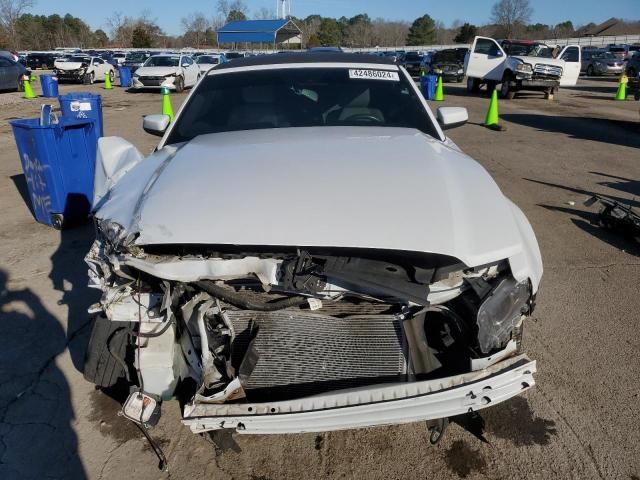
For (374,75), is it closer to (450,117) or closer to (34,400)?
(450,117)

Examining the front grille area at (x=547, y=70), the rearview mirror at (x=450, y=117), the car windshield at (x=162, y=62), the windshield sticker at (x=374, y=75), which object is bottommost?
the car windshield at (x=162, y=62)

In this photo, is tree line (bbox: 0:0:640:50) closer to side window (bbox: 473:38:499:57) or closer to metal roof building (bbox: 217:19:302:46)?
metal roof building (bbox: 217:19:302:46)

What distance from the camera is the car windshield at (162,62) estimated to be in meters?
22.0

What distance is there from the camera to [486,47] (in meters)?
18.9

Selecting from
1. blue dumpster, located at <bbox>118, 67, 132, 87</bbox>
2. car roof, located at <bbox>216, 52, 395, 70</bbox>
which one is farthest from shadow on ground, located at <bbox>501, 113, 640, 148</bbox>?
blue dumpster, located at <bbox>118, 67, 132, 87</bbox>

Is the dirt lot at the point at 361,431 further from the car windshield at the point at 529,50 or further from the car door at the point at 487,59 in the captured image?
the car windshield at the point at 529,50

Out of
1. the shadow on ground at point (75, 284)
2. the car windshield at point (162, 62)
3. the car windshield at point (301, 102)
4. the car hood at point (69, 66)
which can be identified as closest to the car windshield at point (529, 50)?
the car windshield at point (162, 62)

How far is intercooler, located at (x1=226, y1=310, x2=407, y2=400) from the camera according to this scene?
2219 mm

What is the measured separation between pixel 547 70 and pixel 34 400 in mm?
18726

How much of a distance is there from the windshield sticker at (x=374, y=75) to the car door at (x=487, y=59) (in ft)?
54.3

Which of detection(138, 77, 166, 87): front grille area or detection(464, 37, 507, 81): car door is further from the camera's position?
detection(138, 77, 166, 87): front grille area

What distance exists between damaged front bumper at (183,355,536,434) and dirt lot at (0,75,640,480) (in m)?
0.31

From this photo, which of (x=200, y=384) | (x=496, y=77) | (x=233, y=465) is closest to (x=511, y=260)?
(x=200, y=384)

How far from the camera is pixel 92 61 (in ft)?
86.6
